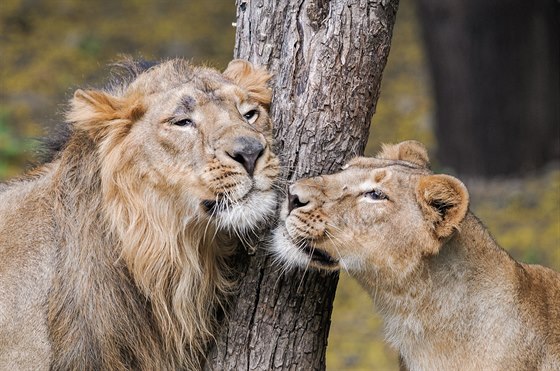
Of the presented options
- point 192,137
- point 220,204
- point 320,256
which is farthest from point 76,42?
point 220,204

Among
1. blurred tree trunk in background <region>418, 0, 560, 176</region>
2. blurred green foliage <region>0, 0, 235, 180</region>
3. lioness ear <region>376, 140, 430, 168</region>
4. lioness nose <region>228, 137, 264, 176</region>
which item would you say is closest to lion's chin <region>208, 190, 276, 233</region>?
lioness nose <region>228, 137, 264, 176</region>

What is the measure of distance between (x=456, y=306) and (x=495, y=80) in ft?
19.4

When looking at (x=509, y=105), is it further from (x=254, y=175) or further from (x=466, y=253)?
(x=254, y=175)

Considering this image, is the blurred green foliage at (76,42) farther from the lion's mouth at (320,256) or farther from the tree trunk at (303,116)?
the lion's mouth at (320,256)

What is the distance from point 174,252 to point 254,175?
2.23ft

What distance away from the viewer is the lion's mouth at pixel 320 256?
4.44m

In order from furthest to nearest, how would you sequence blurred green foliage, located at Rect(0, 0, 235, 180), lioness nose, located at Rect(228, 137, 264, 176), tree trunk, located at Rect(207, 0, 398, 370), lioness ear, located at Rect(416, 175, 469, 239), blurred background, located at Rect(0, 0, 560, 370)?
blurred green foliage, located at Rect(0, 0, 235, 180), blurred background, located at Rect(0, 0, 560, 370), tree trunk, located at Rect(207, 0, 398, 370), lioness ear, located at Rect(416, 175, 469, 239), lioness nose, located at Rect(228, 137, 264, 176)

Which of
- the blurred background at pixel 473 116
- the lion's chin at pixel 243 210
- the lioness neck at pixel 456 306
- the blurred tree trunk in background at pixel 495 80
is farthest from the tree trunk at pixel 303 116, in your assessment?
the blurred tree trunk in background at pixel 495 80

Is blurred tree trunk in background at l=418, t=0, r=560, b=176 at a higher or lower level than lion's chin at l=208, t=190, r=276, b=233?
higher

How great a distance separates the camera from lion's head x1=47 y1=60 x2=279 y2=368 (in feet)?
13.7

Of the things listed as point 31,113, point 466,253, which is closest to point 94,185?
point 466,253

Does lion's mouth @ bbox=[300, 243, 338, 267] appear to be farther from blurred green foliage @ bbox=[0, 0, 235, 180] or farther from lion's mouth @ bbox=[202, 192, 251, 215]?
blurred green foliage @ bbox=[0, 0, 235, 180]

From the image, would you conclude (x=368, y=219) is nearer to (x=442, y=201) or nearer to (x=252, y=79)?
(x=442, y=201)

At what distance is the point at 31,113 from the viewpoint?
1172cm
